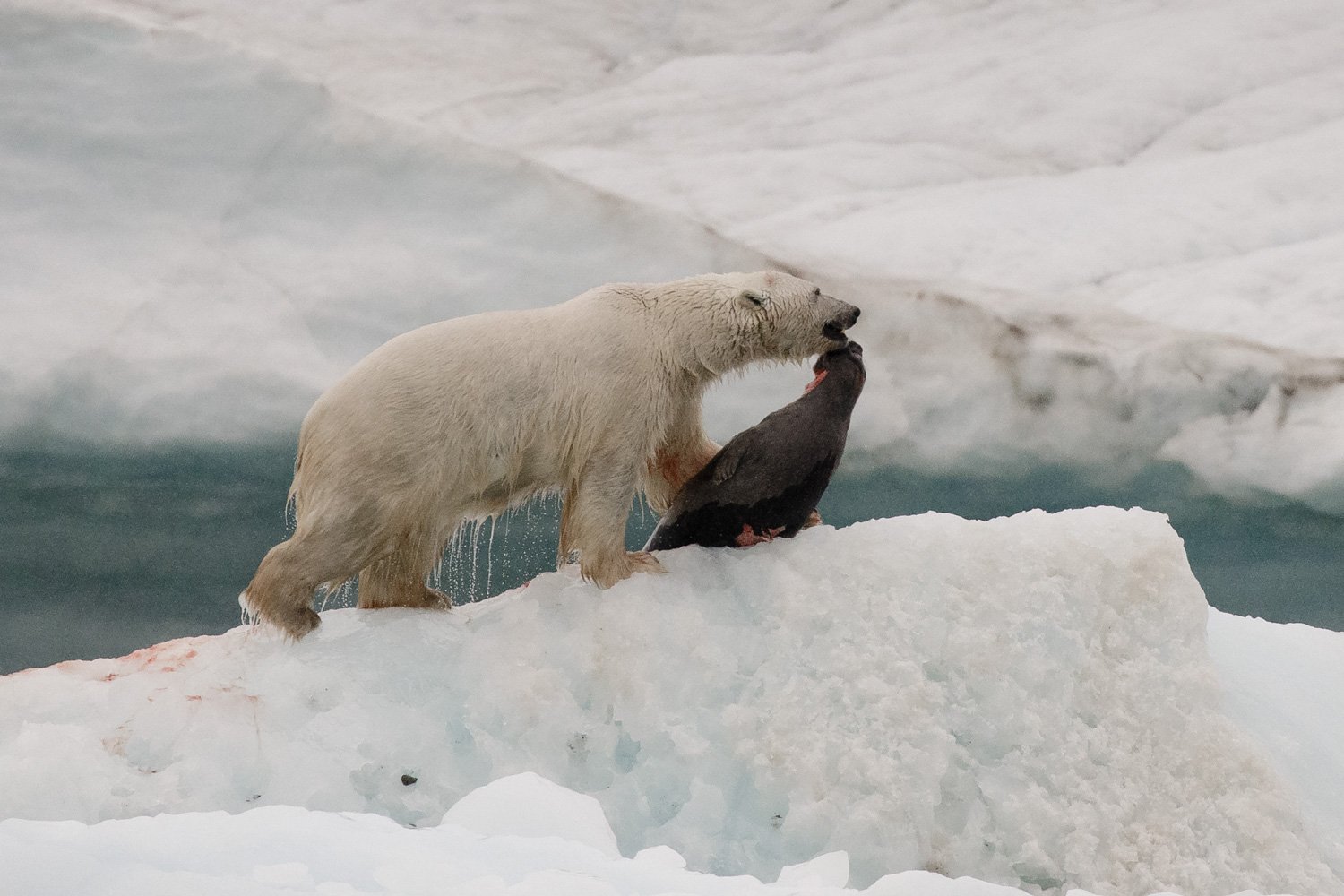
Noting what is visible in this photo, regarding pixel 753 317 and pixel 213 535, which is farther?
pixel 213 535

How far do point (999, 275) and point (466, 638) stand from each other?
5423 mm

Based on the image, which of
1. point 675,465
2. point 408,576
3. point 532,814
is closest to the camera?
point 532,814

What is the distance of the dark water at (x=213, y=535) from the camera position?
716 centimetres

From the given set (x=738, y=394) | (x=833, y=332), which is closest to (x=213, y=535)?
(x=738, y=394)

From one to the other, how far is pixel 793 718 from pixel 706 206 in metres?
5.42

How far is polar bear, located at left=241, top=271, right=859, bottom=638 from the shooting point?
4168 millimetres

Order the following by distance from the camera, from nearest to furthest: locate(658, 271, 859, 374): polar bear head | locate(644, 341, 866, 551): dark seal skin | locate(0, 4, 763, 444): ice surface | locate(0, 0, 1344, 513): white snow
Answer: locate(644, 341, 866, 551): dark seal skin → locate(658, 271, 859, 374): polar bear head → locate(0, 4, 763, 444): ice surface → locate(0, 0, 1344, 513): white snow

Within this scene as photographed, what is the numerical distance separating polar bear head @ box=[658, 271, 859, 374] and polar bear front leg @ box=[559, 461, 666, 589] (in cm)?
55

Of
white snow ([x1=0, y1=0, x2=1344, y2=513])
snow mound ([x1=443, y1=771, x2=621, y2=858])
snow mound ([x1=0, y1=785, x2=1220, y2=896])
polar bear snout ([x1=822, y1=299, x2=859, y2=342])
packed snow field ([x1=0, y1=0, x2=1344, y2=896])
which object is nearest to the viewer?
snow mound ([x1=0, y1=785, x2=1220, y2=896])

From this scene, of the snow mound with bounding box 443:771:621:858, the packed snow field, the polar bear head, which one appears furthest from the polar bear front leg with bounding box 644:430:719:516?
the snow mound with bounding box 443:771:621:858

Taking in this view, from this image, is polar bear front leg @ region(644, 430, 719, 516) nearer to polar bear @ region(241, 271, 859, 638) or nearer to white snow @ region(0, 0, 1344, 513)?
polar bear @ region(241, 271, 859, 638)

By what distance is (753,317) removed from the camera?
15.1ft

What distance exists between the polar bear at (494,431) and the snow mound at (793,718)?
0.20 metres

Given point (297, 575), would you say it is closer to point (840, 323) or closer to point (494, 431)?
point (494, 431)
